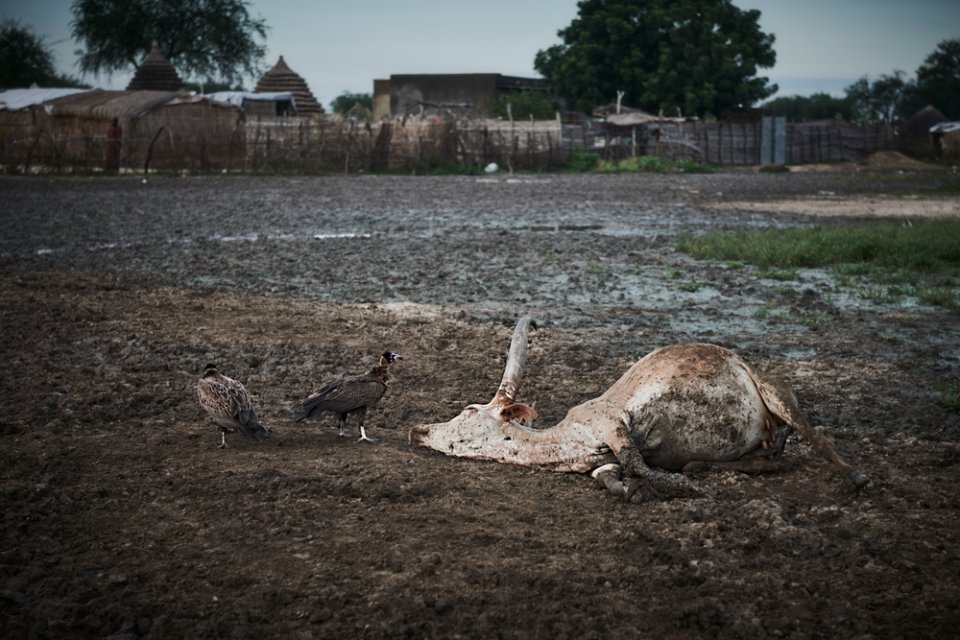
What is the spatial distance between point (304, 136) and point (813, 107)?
2753 inches

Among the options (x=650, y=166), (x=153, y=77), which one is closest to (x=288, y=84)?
(x=153, y=77)

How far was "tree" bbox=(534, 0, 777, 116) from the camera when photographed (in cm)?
5038

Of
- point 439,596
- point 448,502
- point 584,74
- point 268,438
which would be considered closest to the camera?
point 439,596

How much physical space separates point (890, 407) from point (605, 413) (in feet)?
7.95

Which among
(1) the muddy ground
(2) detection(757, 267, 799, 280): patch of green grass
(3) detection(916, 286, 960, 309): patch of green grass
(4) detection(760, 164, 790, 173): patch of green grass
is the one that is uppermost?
(4) detection(760, 164, 790, 173): patch of green grass

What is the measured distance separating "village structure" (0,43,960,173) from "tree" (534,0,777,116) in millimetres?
4057

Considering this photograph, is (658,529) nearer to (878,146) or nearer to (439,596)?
(439,596)

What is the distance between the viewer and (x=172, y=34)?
6419 centimetres

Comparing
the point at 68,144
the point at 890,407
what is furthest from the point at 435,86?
the point at 890,407

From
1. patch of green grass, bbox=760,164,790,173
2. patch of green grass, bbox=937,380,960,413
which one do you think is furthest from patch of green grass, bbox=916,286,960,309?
patch of green grass, bbox=760,164,790,173

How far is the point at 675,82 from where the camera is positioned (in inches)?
1992

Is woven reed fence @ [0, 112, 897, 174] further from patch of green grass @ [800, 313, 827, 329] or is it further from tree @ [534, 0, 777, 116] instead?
patch of green grass @ [800, 313, 827, 329]

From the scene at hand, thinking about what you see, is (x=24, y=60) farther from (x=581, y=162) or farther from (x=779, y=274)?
(x=779, y=274)

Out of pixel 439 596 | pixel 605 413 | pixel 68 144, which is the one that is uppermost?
pixel 68 144
